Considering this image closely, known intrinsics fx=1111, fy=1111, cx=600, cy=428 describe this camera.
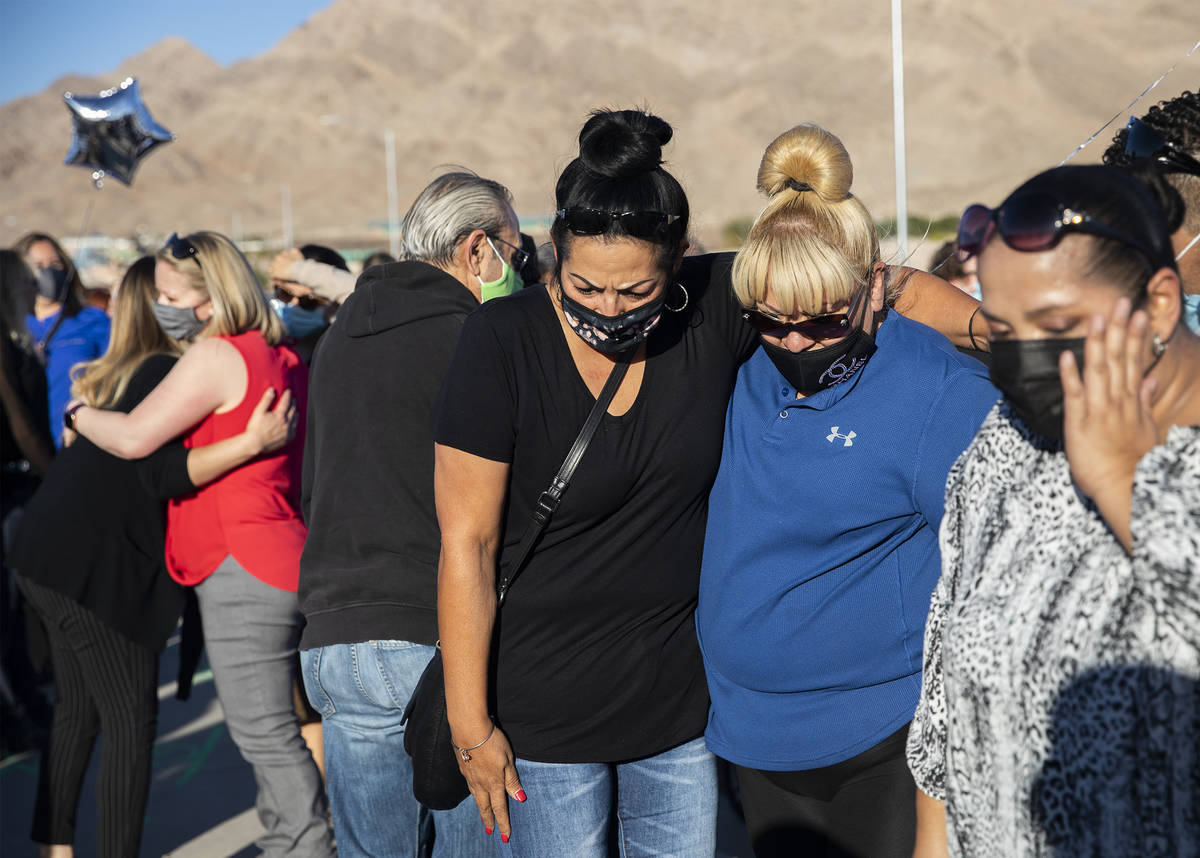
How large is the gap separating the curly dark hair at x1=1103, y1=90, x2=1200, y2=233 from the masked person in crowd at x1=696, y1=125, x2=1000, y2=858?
513 millimetres

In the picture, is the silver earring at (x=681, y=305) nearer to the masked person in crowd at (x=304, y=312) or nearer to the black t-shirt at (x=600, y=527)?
the black t-shirt at (x=600, y=527)

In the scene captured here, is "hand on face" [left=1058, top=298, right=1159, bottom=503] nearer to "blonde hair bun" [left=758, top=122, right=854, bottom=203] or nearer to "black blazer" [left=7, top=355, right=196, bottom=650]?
"blonde hair bun" [left=758, top=122, right=854, bottom=203]

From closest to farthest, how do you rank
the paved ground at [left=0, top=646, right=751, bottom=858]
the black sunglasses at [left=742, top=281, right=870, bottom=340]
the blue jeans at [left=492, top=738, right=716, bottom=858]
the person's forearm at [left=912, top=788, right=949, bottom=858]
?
the person's forearm at [left=912, top=788, right=949, bottom=858] < the black sunglasses at [left=742, top=281, right=870, bottom=340] < the blue jeans at [left=492, top=738, right=716, bottom=858] < the paved ground at [left=0, top=646, right=751, bottom=858]

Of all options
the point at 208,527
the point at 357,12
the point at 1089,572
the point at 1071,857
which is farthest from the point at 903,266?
the point at 357,12

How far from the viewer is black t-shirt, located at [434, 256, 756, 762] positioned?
2240 mm

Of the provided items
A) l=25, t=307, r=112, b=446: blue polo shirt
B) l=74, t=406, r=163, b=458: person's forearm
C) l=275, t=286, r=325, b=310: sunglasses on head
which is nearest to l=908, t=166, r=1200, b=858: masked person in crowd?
l=74, t=406, r=163, b=458: person's forearm

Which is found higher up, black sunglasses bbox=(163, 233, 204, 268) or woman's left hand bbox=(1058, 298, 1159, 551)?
black sunglasses bbox=(163, 233, 204, 268)

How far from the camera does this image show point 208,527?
140 inches

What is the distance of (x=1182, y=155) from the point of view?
2.19m

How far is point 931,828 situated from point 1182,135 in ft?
4.80

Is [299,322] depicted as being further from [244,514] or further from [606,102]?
[606,102]

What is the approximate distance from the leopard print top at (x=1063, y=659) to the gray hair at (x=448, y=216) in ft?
5.05

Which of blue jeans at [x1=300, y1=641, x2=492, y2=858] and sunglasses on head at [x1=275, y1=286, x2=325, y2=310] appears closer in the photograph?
blue jeans at [x1=300, y1=641, x2=492, y2=858]

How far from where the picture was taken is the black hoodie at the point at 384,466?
2770 mm
